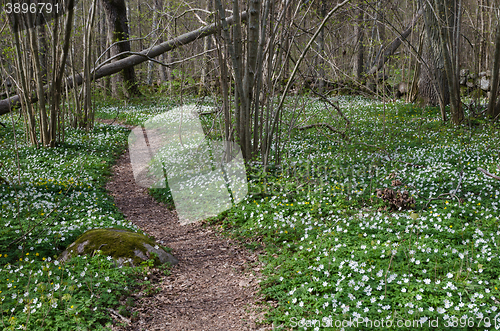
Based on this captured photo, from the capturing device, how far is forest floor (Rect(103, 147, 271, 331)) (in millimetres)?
3797

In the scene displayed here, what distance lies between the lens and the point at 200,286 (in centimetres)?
456

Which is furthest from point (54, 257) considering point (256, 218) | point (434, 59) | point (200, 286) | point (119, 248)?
point (434, 59)

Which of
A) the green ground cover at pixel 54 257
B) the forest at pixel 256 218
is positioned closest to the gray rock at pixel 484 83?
the forest at pixel 256 218

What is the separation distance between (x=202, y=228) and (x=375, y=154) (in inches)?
168

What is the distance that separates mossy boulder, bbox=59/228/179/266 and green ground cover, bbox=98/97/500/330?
1391 millimetres

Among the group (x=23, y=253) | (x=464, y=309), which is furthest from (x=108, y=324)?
(x=464, y=309)

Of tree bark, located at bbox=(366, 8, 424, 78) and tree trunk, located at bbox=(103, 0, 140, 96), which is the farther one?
tree trunk, located at bbox=(103, 0, 140, 96)

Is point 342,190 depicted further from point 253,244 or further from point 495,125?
point 495,125

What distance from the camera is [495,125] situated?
9570 mm

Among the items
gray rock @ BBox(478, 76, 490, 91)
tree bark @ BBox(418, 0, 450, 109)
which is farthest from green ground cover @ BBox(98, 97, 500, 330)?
gray rock @ BBox(478, 76, 490, 91)

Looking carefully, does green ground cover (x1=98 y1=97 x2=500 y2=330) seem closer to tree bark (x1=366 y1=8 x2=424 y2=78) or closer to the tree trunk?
tree bark (x1=366 y1=8 x2=424 y2=78)

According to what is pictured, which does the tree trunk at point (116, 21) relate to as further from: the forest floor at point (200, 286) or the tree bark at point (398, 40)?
the forest floor at point (200, 286)

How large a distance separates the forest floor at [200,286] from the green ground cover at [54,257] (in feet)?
1.05

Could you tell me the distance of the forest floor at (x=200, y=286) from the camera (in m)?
3.80
